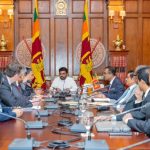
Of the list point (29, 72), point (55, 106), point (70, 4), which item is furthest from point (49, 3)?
point (55, 106)

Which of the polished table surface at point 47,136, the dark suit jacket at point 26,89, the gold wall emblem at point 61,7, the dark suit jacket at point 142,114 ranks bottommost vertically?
the dark suit jacket at point 26,89

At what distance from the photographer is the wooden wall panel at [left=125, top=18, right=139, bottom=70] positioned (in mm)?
9633

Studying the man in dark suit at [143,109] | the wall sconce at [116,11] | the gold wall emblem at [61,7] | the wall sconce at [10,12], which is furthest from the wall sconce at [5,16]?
the man in dark suit at [143,109]

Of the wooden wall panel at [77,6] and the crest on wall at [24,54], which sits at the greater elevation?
the wooden wall panel at [77,6]

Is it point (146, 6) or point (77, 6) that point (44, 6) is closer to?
point (77, 6)

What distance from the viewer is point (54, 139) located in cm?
285

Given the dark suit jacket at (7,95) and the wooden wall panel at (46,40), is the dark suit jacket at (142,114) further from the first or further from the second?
the wooden wall panel at (46,40)

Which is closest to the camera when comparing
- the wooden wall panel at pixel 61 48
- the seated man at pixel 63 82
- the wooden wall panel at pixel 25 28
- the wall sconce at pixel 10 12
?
the seated man at pixel 63 82

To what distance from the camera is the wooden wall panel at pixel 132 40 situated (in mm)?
9633

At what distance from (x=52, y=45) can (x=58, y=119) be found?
5.98 m

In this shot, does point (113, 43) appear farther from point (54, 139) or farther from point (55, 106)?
point (54, 139)

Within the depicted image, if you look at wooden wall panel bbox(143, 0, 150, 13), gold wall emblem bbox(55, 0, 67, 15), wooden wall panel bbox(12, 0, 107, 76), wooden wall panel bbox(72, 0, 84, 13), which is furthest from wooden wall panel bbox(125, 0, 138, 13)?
gold wall emblem bbox(55, 0, 67, 15)

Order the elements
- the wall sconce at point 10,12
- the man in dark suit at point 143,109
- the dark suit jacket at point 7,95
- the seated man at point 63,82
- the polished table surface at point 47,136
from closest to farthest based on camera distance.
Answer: the polished table surface at point 47,136
the man in dark suit at point 143,109
the dark suit jacket at point 7,95
the seated man at point 63,82
the wall sconce at point 10,12

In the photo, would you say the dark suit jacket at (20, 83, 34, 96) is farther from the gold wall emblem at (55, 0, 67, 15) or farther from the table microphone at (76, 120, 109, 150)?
the table microphone at (76, 120, 109, 150)
